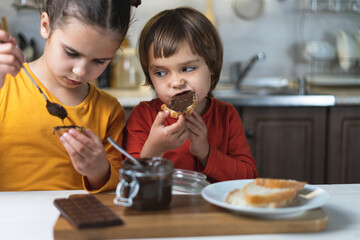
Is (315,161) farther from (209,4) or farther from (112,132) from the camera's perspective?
(112,132)

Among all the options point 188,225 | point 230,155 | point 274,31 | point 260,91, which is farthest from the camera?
point 274,31

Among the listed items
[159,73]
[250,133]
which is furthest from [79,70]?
[250,133]

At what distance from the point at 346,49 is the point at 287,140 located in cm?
101

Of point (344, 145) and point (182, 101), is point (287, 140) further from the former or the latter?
point (182, 101)

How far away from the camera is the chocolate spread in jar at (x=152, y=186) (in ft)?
2.89

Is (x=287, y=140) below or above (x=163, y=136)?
below

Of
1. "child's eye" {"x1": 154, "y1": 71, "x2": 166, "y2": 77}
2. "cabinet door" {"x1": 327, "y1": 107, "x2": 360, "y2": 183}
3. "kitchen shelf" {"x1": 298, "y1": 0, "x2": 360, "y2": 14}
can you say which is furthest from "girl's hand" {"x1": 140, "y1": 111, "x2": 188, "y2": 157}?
"kitchen shelf" {"x1": 298, "y1": 0, "x2": 360, "y2": 14}

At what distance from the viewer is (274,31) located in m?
3.34

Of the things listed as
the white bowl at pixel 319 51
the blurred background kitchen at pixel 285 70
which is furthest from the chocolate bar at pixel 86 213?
the white bowl at pixel 319 51

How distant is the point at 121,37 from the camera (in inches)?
51.7

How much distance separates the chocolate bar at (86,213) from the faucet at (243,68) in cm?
223

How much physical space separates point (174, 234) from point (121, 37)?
680 millimetres

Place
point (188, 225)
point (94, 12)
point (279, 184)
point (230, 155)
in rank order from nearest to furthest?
point (188, 225), point (279, 184), point (94, 12), point (230, 155)

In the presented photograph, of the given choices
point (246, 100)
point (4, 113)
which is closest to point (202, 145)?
point (4, 113)
